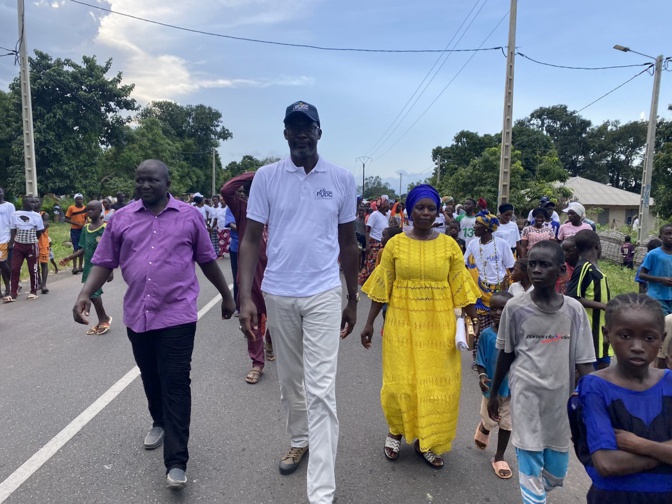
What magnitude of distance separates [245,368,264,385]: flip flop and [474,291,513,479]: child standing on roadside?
7.03 feet

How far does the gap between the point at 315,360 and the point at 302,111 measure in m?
1.43

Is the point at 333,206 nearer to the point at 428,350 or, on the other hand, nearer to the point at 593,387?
the point at 428,350

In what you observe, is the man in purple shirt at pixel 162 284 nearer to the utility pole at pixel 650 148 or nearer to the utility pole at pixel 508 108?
the utility pole at pixel 508 108

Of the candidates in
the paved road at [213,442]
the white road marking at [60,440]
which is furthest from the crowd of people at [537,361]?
the white road marking at [60,440]

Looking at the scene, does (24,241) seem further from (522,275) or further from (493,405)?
(493,405)

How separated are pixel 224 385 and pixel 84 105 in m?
27.4

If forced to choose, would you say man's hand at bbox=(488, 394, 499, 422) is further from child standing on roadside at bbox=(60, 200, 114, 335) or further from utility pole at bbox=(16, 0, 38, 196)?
utility pole at bbox=(16, 0, 38, 196)

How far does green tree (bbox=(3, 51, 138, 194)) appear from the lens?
85.1 ft

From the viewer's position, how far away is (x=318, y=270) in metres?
2.92

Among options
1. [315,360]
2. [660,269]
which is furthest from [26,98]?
[660,269]

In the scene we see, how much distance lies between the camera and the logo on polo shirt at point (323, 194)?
117 inches

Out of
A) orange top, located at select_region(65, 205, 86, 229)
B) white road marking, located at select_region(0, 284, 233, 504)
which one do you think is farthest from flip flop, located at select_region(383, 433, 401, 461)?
orange top, located at select_region(65, 205, 86, 229)

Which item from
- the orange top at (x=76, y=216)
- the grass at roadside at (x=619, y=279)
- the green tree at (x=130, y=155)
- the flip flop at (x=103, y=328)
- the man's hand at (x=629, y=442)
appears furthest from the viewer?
the green tree at (x=130, y=155)

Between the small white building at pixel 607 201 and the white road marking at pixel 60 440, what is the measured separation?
42920 millimetres
